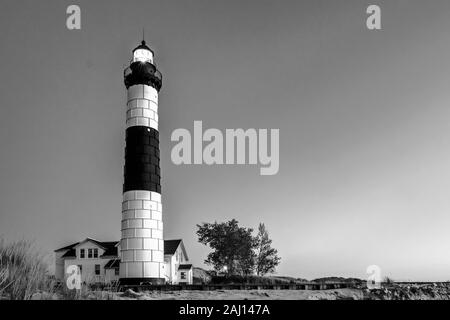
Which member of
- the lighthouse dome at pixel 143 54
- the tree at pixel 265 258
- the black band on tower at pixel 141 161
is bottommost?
the tree at pixel 265 258

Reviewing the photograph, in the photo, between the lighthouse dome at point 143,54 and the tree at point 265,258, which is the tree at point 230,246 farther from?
the lighthouse dome at point 143,54

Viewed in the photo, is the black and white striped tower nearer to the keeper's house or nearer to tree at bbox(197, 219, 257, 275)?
the keeper's house

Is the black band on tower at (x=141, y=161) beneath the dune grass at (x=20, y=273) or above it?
above

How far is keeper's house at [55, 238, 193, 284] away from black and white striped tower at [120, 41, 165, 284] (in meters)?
12.2

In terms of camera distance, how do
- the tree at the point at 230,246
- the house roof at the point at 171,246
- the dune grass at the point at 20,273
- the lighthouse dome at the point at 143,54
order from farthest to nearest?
the tree at the point at 230,246 → the house roof at the point at 171,246 → the lighthouse dome at the point at 143,54 → the dune grass at the point at 20,273

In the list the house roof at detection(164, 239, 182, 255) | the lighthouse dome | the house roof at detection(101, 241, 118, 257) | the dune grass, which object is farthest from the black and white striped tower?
the dune grass

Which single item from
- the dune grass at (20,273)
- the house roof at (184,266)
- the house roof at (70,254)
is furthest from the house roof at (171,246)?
the dune grass at (20,273)

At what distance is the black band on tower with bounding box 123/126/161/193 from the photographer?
36.7 m

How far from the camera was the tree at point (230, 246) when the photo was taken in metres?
58.6

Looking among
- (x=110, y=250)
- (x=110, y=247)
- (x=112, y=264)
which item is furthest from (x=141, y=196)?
(x=110, y=247)

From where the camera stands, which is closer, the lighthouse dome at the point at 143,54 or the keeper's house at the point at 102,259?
the lighthouse dome at the point at 143,54

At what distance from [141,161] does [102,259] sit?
1944 centimetres

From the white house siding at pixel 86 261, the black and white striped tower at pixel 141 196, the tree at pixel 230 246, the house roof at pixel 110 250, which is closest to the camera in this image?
the black and white striped tower at pixel 141 196
